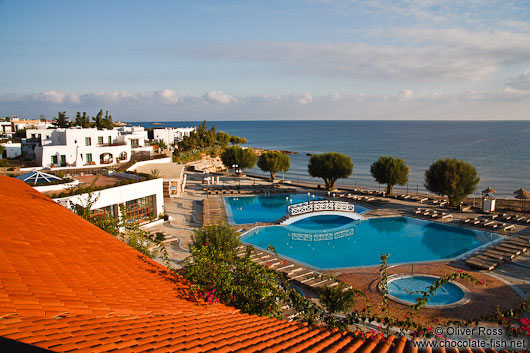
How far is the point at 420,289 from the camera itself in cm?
1505

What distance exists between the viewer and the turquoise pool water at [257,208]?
2780 cm

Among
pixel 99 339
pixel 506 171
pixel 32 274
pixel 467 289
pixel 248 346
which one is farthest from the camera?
pixel 506 171

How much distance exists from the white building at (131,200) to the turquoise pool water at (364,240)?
21.6 ft

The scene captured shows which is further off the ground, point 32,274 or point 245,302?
point 32,274

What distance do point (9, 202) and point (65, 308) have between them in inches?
313

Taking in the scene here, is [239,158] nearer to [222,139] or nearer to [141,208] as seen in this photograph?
[141,208]

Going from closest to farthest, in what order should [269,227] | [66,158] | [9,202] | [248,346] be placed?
1. [248,346]
2. [9,202]
3. [269,227]
4. [66,158]

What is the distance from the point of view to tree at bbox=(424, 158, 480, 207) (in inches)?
1136

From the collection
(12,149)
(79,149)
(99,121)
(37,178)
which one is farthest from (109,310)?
(99,121)

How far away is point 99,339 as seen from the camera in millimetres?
3975

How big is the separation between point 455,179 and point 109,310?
2968cm

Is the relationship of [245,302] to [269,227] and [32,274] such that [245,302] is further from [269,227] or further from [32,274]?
[269,227]

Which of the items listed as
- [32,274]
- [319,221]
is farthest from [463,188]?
[32,274]

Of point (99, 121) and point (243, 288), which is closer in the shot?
point (243, 288)
